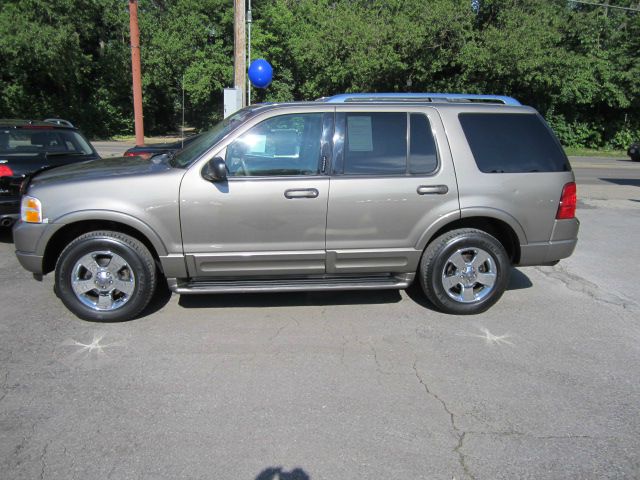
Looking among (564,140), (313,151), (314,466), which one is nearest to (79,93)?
(564,140)

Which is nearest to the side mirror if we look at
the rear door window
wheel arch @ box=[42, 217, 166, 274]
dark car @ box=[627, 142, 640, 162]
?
wheel arch @ box=[42, 217, 166, 274]

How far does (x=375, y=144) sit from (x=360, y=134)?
0.16m

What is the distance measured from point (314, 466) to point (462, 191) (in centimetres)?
289

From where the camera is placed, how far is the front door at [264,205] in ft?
14.9

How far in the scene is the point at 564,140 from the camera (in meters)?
32.4

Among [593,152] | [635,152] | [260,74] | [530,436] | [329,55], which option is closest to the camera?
[530,436]

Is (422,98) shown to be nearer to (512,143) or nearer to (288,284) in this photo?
(512,143)

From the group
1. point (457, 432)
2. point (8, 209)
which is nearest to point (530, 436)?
point (457, 432)

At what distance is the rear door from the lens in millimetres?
4695

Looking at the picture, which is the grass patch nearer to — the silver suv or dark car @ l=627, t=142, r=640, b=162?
dark car @ l=627, t=142, r=640, b=162

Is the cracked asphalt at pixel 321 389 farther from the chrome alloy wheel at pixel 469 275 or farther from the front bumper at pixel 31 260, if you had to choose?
the front bumper at pixel 31 260

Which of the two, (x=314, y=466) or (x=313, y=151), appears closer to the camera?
(x=314, y=466)

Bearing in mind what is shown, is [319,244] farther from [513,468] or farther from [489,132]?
[513,468]

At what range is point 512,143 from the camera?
5020 mm
